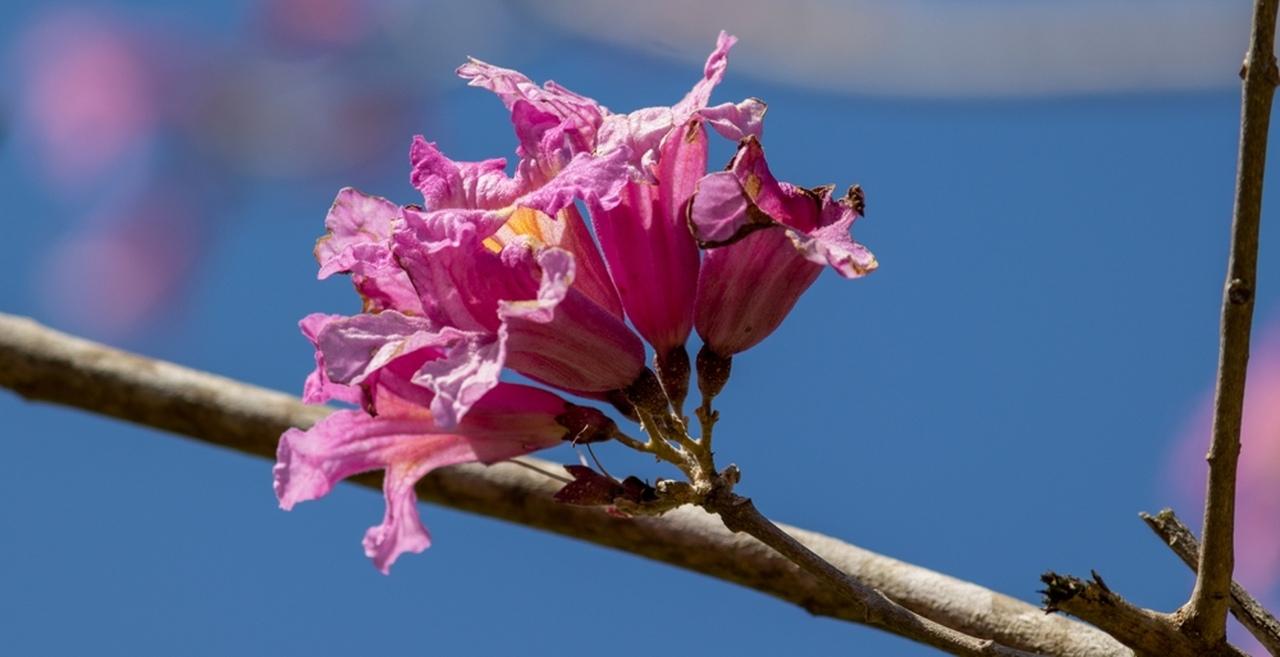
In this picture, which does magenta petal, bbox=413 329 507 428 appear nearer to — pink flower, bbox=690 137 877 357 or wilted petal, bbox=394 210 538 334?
wilted petal, bbox=394 210 538 334

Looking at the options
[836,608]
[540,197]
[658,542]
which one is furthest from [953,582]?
[540,197]

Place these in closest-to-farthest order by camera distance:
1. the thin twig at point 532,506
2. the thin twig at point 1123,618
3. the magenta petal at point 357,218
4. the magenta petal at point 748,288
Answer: the thin twig at point 1123,618 < the magenta petal at point 748,288 < the magenta petal at point 357,218 < the thin twig at point 532,506

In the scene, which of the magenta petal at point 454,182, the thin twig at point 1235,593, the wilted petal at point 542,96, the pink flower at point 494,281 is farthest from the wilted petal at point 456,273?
the thin twig at point 1235,593

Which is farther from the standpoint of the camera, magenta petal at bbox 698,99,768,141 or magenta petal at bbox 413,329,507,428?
magenta petal at bbox 698,99,768,141

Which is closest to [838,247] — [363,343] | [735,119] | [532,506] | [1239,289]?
[735,119]

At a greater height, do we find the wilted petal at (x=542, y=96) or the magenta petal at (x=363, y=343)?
the wilted petal at (x=542, y=96)

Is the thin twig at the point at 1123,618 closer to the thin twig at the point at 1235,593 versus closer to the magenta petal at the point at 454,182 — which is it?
the thin twig at the point at 1235,593

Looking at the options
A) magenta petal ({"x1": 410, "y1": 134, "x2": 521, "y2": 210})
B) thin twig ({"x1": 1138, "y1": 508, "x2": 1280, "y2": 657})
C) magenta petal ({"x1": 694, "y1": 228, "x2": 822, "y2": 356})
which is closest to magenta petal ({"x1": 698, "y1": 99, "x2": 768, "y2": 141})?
magenta petal ({"x1": 694, "y1": 228, "x2": 822, "y2": 356})

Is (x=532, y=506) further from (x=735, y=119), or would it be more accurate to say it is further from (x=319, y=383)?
(x=735, y=119)
